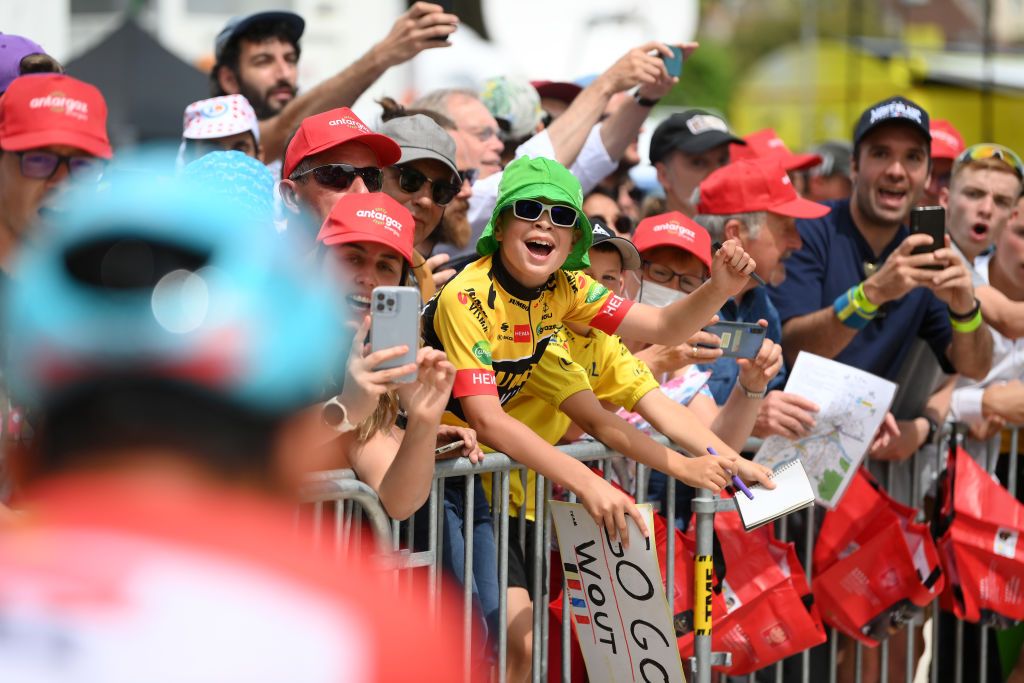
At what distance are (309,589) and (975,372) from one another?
16.2 feet

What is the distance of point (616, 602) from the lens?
416 cm

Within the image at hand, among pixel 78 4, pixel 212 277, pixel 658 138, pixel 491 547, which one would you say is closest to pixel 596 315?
pixel 491 547

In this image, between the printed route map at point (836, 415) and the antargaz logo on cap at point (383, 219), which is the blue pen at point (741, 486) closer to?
the printed route map at point (836, 415)

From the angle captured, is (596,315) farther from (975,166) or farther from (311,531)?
(975,166)

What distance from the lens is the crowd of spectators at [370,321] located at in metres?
1.13

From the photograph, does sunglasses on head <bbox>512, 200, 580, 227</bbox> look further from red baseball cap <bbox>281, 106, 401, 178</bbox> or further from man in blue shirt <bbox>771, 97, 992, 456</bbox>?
man in blue shirt <bbox>771, 97, 992, 456</bbox>

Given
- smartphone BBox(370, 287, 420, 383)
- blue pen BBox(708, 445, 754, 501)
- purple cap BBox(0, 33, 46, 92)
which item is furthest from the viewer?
purple cap BBox(0, 33, 46, 92)

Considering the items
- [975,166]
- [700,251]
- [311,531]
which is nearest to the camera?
[311,531]

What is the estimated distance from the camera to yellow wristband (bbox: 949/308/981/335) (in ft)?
18.0

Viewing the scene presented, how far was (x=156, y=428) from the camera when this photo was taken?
3.72 feet

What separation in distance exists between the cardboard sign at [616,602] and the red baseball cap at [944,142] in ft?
14.0

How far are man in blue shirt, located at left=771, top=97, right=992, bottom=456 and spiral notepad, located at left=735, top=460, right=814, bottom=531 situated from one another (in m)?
1.13

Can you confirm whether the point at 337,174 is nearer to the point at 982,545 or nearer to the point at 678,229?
the point at 678,229

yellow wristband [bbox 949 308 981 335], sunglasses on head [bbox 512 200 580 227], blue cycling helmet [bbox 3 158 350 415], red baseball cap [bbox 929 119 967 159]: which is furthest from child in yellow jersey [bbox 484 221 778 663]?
red baseball cap [bbox 929 119 967 159]
